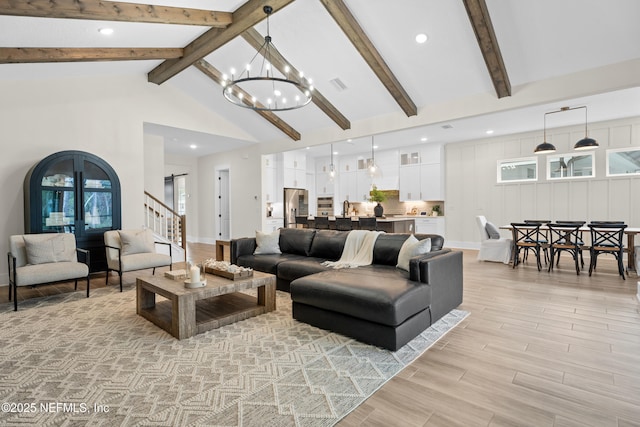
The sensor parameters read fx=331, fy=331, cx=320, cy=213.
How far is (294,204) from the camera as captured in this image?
10.1m

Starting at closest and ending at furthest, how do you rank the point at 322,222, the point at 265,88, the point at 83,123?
the point at 83,123 < the point at 265,88 < the point at 322,222

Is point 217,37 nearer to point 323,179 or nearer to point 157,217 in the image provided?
point 157,217

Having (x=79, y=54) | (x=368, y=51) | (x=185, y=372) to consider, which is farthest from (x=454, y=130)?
(x=185, y=372)

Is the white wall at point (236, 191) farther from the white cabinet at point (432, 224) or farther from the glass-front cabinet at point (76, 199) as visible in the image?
the white cabinet at point (432, 224)

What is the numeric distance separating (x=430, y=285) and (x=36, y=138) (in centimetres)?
622

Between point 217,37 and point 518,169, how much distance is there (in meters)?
7.45

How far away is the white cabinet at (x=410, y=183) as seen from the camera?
958 centimetres

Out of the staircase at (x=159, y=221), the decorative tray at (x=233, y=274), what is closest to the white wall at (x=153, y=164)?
the staircase at (x=159, y=221)

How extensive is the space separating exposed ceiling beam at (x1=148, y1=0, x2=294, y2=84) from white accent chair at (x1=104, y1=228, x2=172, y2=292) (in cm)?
294

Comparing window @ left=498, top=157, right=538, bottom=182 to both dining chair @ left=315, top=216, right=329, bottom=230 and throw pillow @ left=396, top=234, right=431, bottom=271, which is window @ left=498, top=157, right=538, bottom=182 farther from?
throw pillow @ left=396, top=234, right=431, bottom=271

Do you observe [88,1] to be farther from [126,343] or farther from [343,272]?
[343,272]

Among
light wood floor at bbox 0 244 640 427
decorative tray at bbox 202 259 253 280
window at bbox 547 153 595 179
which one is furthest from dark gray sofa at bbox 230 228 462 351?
window at bbox 547 153 595 179

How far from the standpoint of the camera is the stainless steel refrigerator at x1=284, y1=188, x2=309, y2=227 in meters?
9.88

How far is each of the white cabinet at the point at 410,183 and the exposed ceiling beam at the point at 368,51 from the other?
12.5 ft
